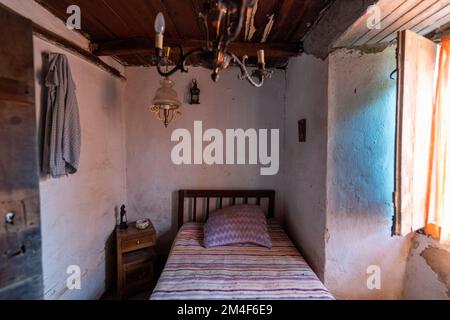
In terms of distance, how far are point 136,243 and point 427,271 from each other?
240 centimetres

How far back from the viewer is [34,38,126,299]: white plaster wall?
1.45 m

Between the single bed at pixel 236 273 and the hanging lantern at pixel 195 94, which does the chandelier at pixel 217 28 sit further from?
the hanging lantern at pixel 195 94

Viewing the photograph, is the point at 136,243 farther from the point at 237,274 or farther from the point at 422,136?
the point at 422,136

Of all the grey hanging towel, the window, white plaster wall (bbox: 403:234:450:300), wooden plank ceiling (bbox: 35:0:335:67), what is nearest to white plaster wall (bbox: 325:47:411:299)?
white plaster wall (bbox: 403:234:450:300)

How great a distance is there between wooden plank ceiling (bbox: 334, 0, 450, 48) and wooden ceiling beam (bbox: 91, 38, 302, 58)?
21.0 inches

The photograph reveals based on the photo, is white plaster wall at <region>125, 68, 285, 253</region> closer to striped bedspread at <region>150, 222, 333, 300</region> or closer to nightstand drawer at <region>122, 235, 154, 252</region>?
nightstand drawer at <region>122, 235, 154, 252</region>

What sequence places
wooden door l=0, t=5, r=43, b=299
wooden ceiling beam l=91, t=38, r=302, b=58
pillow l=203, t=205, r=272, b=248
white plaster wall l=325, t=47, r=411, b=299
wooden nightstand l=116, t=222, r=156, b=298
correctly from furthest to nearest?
wooden nightstand l=116, t=222, r=156, b=298
pillow l=203, t=205, r=272, b=248
wooden ceiling beam l=91, t=38, r=302, b=58
white plaster wall l=325, t=47, r=411, b=299
wooden door l=0, t=5, r=43, b=299

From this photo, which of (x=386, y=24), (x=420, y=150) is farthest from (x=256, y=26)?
(x=420, y=150)

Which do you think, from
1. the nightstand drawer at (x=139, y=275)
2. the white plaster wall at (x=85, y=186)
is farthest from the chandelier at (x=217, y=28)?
the nightstand drawer at (x=139, y=275)

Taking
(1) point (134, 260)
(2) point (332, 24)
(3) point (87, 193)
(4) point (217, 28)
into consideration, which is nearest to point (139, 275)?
(1) point (134, 260)

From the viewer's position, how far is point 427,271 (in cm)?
140

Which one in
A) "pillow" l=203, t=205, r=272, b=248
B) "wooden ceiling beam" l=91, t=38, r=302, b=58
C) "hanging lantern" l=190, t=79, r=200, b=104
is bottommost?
"pillow" l=203, t=205, r=272, b=248

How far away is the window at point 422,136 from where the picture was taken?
3.85 ft

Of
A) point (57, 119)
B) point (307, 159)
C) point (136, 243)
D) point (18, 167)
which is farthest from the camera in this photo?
point (136, 243)
